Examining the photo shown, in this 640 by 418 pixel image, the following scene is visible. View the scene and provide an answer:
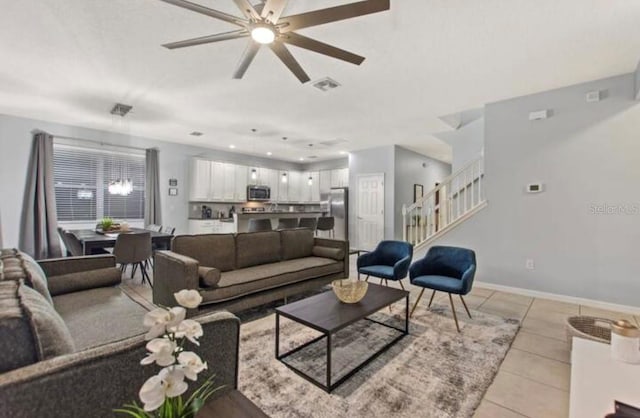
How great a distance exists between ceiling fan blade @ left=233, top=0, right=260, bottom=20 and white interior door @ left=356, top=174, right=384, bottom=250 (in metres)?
5.63

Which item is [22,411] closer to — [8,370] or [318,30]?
[8,370]

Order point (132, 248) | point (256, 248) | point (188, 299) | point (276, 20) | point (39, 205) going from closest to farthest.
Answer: point (188, 299) → point (276, 20) → point (256, 248) → point (132, 248) → point (39, 205)

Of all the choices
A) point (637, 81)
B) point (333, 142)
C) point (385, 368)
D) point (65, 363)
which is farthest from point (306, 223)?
point (65, 363)

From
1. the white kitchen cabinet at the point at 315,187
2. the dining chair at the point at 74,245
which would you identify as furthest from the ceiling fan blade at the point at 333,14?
the white kitchen cabinet at the point at 315,187

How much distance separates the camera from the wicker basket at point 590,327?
2337 mm

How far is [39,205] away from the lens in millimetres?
5094

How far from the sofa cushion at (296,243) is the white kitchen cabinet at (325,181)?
462 cm

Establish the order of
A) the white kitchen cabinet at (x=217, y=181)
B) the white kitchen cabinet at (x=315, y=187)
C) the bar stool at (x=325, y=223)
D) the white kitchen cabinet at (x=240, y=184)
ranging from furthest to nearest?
1. the white kitchen cabinet at (x=315, y=187)
2. the white kitchen cabinet at (x=240, y=184)
3. the white kitchen cabinet at (x=217, y=181)
4. the bar stool at (x=325, y=223)

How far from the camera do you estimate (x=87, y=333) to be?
1.71 meters

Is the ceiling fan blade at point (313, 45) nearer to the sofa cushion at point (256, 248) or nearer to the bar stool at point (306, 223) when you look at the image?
the sofa cushion at point (256, 248)

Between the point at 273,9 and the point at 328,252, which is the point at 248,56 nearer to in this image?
the point at 273,9

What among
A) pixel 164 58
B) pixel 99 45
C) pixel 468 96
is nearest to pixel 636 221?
pixel 468 96

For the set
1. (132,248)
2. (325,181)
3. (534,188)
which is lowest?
(132,248)

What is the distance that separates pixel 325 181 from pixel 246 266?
19.0ft
